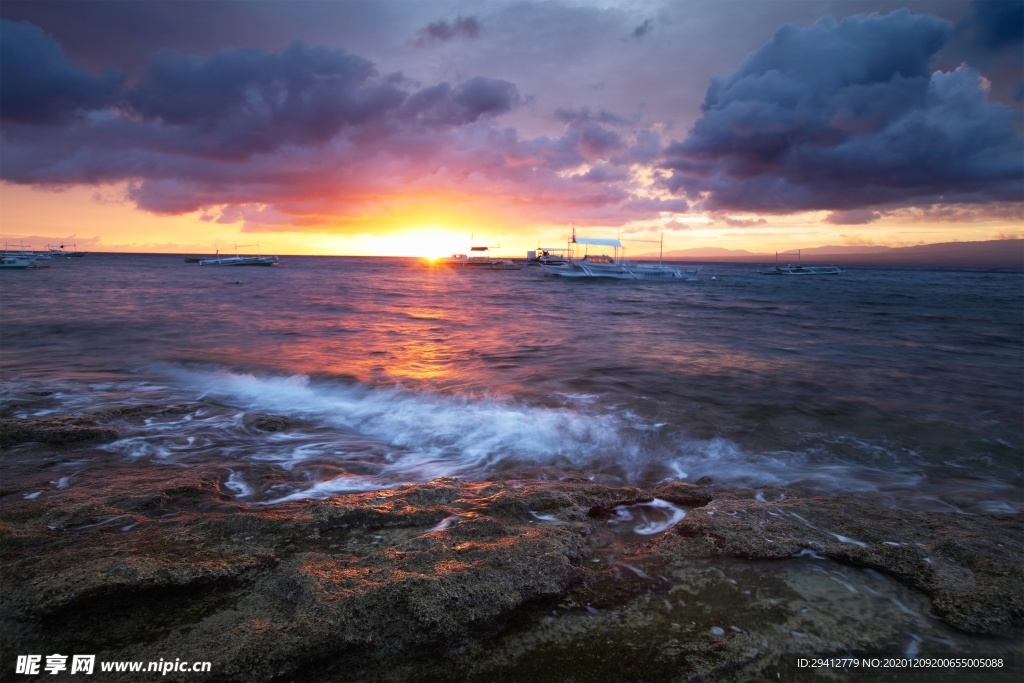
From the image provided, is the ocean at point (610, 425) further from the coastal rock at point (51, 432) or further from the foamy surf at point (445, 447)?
the coastal rock at point (51, 432)

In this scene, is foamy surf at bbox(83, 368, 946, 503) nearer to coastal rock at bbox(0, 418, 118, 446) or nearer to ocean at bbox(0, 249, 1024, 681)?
ocean at bbox(0, 249, 1024, 681)

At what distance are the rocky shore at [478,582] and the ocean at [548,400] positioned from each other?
1.15 meters

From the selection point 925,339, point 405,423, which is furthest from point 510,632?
point 925,339

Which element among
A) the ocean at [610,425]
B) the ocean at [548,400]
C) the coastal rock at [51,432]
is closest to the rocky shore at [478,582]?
the ocean at [610,425]

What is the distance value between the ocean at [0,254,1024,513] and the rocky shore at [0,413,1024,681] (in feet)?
3.77

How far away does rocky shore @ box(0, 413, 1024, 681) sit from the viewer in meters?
2.34

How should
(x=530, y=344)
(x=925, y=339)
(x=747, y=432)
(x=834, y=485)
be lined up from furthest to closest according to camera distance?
(x=925, y=339), (x=530, y=344), (x=747, y=432), (x=834, y=485)

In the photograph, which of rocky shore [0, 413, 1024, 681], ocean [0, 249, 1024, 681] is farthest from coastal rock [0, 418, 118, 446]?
rocky shore [0, 413, 1024, 681]

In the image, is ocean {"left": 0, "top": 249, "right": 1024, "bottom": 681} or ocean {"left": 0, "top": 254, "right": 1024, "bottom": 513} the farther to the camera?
ocean {"left": 0, "top": 254, "right": 1024, "bottom": 513}

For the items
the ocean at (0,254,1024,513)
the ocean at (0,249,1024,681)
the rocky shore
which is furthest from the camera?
the ocean at (0,254,1024,513)

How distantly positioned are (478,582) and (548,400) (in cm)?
599

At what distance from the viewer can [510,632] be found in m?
2.54

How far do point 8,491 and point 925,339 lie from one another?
23.3 m

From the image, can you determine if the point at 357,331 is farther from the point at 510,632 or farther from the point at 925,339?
the point at 925,339
